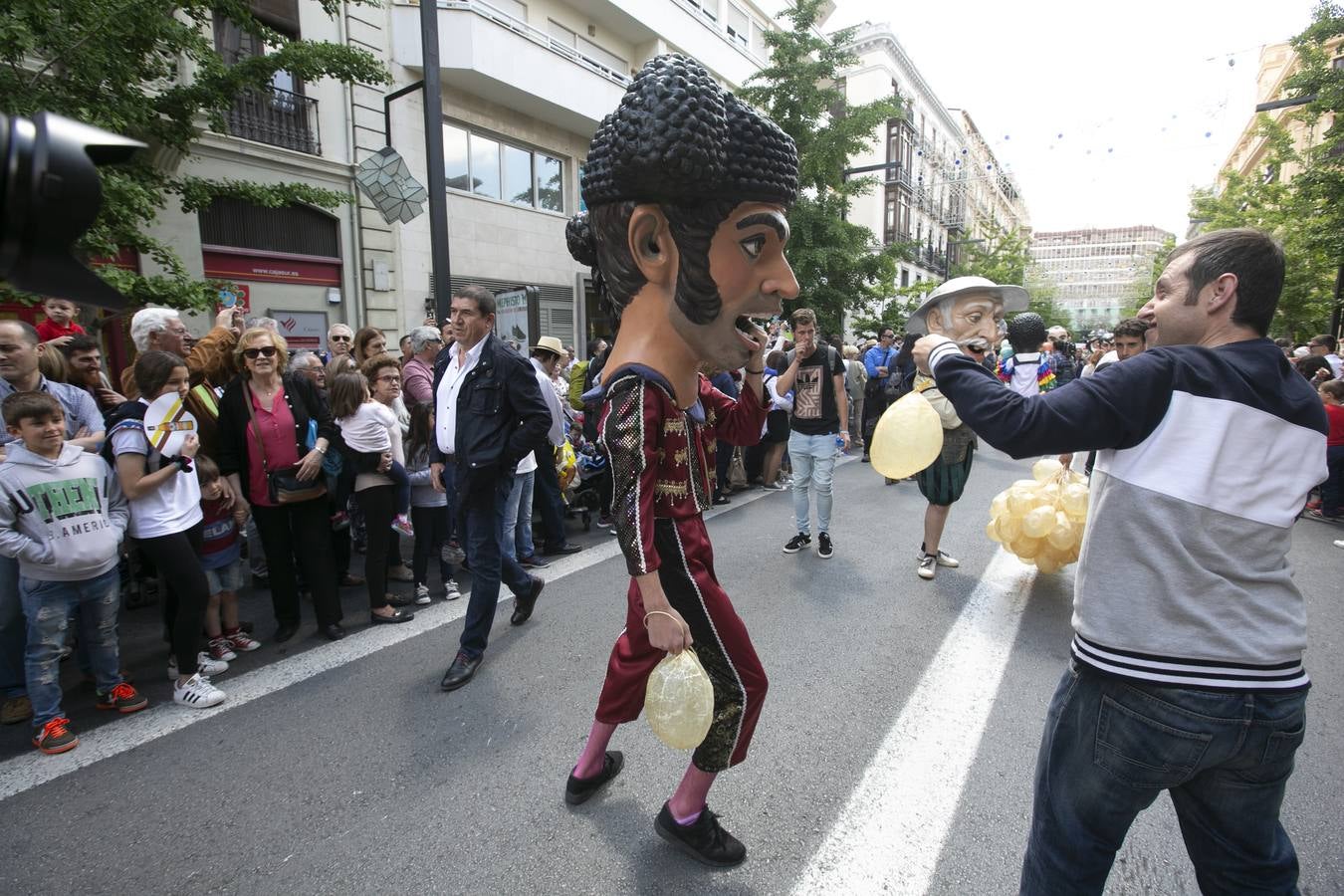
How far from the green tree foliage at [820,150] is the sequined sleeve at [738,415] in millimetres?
12229

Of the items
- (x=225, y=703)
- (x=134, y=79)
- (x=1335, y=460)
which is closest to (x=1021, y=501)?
(x=225, y=703)

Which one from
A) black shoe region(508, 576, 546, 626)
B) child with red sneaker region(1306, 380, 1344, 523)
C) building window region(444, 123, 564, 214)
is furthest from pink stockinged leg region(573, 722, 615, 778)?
building window region(444, 123, 564, 214)

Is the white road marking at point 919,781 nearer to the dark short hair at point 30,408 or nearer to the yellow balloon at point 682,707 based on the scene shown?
the yellow balloon at point 682,707

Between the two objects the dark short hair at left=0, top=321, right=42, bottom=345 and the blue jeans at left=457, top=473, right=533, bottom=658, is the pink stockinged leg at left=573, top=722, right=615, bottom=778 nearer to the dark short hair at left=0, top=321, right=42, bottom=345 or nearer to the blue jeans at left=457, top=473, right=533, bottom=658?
the blue jeans at left=457, top=473, right=533, bottom=658

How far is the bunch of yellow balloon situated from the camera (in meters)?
4.26

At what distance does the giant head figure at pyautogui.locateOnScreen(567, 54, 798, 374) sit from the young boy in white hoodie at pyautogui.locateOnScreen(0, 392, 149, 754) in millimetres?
2554

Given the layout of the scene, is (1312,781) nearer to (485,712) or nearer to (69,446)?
(485,712)

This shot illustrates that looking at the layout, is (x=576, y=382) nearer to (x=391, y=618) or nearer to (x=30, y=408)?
(x=391, y=618)

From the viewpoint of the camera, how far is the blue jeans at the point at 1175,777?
1.42 meters

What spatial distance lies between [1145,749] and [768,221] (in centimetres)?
154

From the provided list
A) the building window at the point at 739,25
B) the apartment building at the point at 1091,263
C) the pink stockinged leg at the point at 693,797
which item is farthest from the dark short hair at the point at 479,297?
the apartment building at the point at 1091,263

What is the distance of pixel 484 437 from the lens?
3.36 m

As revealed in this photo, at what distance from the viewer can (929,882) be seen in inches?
80.4

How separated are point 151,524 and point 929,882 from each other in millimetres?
3489
